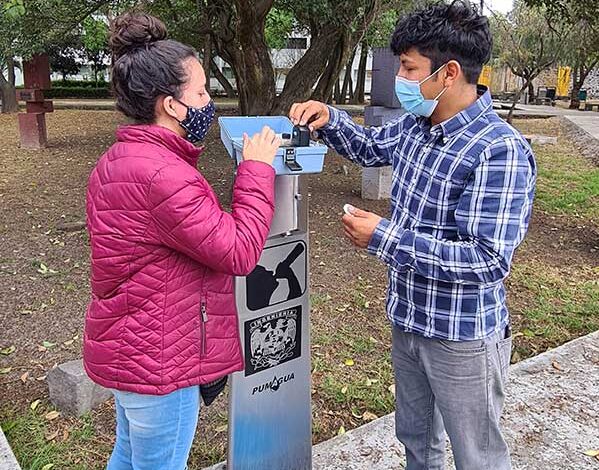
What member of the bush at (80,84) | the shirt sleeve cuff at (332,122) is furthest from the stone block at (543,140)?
the bush at (80,84)

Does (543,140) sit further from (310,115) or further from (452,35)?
(452,35)

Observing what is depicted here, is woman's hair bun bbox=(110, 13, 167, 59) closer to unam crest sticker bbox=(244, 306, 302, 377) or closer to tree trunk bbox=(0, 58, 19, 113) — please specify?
unam crest sticker bbox=(244, 306, 302, 377)

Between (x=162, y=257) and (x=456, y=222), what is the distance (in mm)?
764

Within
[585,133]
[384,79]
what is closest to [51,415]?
[384,79]

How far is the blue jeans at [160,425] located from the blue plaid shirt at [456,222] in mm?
652

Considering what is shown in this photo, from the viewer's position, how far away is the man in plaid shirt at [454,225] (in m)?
1.55

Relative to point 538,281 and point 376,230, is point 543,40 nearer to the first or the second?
point 538,281

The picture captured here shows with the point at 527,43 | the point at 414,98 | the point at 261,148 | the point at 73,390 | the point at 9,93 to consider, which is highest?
the point at 527,43

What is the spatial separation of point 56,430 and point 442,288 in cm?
198

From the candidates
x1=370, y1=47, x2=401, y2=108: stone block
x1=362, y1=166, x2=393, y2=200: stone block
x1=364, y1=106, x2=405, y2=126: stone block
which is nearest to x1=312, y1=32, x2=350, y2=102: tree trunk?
x1=370, y1=47, x2=401, y2=108: stone block

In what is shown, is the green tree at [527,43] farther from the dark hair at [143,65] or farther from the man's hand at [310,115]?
the dark hair at [143,65]

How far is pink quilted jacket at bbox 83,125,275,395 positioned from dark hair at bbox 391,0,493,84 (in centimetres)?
53

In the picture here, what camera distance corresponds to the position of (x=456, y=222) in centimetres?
162

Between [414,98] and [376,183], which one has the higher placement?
[414,98]
